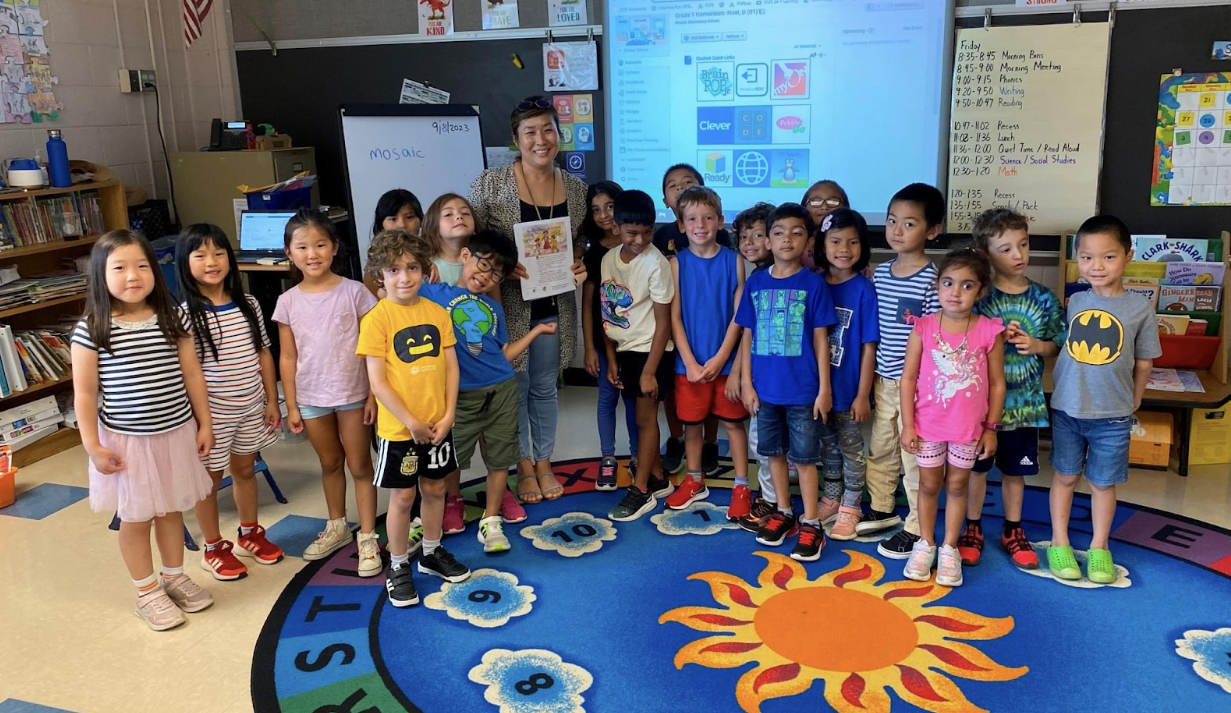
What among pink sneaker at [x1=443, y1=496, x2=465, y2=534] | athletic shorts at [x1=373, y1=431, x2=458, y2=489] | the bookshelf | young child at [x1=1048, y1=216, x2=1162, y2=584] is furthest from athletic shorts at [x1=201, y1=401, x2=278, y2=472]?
young child at [x1=1048, y1=216, x2=1162, y2=584]

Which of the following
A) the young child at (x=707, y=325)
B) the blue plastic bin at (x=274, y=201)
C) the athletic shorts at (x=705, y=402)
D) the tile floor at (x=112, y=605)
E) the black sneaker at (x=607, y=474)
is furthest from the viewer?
the blue plastic bin at (x=274, y=201)

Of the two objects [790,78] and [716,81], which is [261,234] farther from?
[790,78]

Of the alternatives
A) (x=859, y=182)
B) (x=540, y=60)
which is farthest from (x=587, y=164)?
(x=859, y=182)

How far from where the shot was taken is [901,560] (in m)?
2.79

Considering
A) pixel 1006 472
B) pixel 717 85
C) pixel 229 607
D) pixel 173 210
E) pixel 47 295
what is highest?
pixel 717 85

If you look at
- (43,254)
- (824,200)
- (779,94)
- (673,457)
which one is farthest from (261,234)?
(824,200)

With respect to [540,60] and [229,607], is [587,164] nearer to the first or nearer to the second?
[540,60]

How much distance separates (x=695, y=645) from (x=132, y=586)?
178 centimetres

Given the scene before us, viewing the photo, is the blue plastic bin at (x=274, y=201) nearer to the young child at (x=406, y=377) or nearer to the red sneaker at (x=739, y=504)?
the young child at (x=406, y=377)

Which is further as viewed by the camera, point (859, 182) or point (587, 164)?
point (587, 164)

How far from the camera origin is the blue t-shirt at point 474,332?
2.76 meters

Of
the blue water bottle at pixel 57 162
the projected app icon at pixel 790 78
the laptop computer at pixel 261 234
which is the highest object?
the projected app icon at pixel 790 78

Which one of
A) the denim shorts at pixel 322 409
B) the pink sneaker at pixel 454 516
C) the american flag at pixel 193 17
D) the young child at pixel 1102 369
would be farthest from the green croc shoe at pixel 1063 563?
the american flag at pixel 193 17

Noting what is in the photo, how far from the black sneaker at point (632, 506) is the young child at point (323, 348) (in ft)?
2.74
